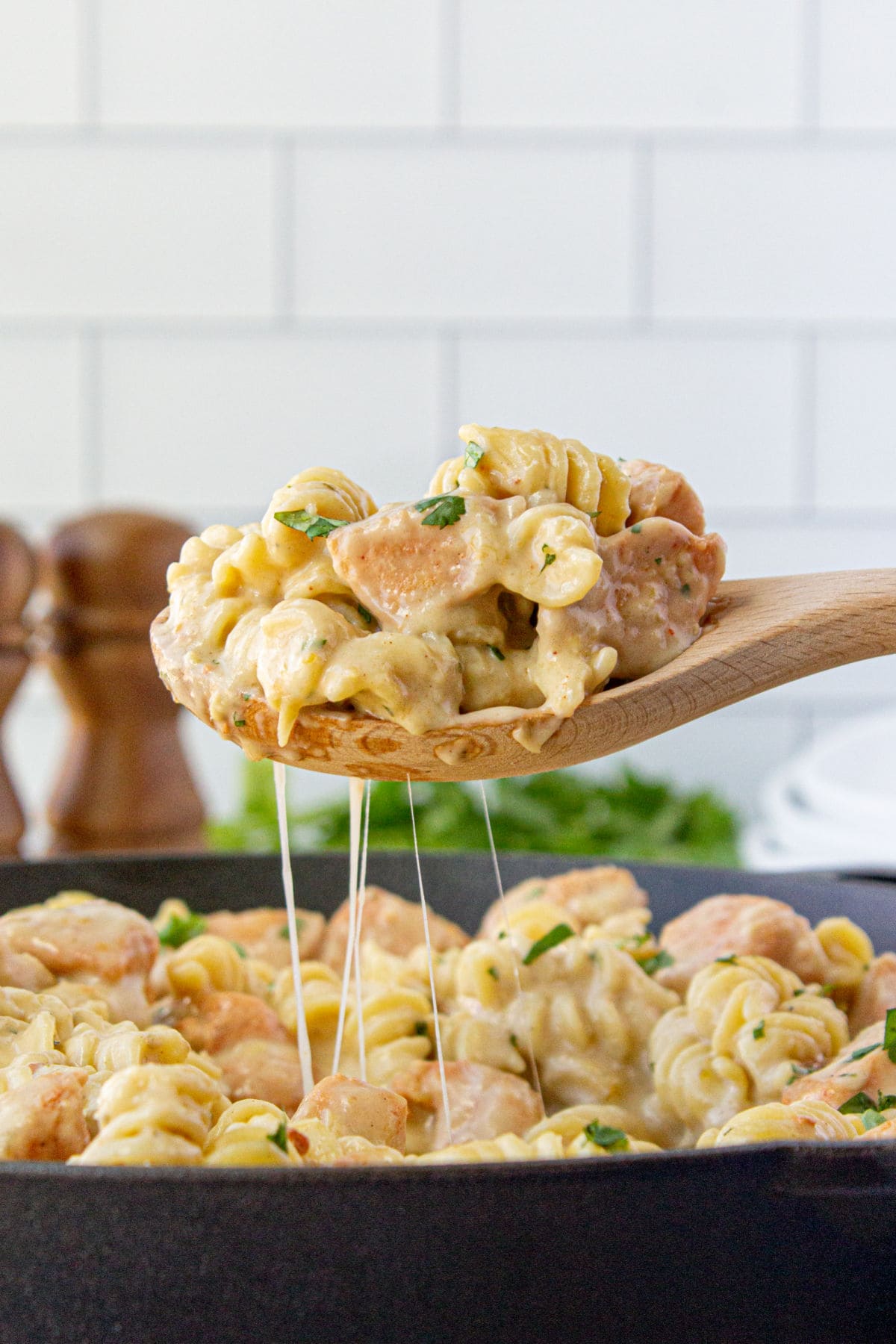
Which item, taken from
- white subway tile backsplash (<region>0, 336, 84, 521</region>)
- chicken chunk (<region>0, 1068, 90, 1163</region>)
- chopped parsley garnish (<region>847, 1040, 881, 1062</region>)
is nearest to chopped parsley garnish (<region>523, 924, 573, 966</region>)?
chopped parsley garnish (<region>847, 1040, 881, 1062</region>)

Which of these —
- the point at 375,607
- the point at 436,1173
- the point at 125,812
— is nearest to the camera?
the point at 436,1173

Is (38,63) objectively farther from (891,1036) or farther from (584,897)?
(891,1036)

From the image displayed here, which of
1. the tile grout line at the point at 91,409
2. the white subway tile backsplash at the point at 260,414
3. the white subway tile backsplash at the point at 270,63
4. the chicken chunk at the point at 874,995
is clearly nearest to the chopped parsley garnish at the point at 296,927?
the chicken chunk at the point at 874,995

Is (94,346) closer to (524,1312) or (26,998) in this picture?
(26,998)

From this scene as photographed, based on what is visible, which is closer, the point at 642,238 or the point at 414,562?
the point at 414,562

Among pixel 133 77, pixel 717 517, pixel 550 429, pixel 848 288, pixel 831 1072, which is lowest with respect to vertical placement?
pixel 831 1072

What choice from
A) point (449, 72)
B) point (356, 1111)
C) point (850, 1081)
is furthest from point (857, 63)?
point (356, 1111)

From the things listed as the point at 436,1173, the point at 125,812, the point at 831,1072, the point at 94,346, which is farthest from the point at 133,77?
the point at 436,1173

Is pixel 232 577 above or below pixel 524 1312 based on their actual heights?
above
